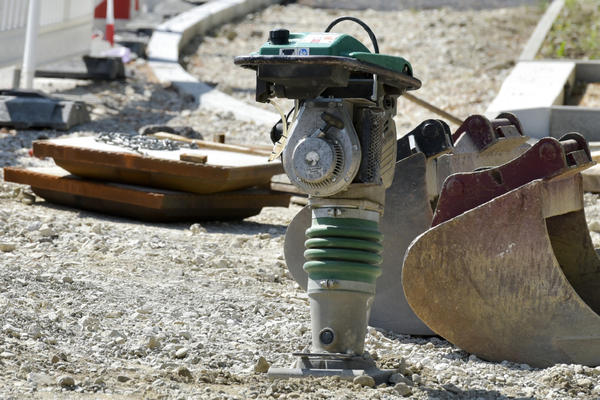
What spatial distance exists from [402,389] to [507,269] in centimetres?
69

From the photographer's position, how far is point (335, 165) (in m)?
3.04

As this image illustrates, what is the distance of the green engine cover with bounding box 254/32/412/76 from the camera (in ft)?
9.87

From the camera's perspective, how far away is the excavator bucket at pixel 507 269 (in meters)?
3.46

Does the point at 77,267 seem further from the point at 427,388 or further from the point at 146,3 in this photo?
the point at 146,3

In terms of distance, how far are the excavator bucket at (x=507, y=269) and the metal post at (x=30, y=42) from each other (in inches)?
234

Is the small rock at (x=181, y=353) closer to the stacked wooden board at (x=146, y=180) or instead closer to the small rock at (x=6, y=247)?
the small rock at (x=6, y=247)

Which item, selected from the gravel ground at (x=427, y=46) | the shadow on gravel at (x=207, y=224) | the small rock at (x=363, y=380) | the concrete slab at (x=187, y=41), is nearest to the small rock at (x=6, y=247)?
the shadow on gravel at (x=207, y=224)

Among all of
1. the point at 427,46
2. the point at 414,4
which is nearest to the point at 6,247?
the point at 427,46

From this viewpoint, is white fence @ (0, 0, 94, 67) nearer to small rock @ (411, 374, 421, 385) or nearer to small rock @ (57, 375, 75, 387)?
small rock @ (57, 375, 75, 387)

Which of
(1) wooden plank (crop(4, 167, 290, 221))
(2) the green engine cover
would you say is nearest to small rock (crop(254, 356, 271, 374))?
(2) the green engine cover

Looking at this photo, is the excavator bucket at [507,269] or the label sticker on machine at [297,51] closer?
the label sticker on machine at [297,51]

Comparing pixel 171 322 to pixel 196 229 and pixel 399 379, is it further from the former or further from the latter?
pixel 196 229

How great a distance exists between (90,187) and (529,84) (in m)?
4.69

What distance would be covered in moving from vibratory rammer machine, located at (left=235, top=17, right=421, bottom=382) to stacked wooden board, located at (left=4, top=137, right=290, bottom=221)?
8.42 feet
